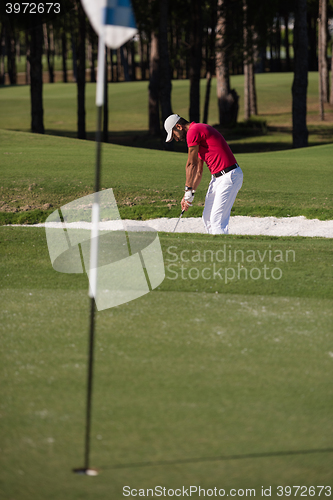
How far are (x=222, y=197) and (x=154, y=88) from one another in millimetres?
24133

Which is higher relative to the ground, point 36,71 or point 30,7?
point 30,7

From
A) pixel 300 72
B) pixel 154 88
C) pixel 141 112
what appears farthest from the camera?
pixel 141 112

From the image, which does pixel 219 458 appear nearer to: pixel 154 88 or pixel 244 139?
pixel 244 139

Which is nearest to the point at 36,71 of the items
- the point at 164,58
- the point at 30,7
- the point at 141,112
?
the point at 30,7

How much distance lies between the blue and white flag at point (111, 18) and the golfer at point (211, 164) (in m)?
4.52

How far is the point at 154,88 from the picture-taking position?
100.0 ft

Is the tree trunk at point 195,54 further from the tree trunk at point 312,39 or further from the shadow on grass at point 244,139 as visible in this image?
the tree trunk at point 312,39

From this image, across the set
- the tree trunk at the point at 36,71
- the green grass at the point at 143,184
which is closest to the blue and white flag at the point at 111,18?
the green grass at the point at 143,184

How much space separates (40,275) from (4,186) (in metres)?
6.81

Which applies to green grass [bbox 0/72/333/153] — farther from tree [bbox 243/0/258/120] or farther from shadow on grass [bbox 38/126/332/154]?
tree [bbox 243/0/258/120]

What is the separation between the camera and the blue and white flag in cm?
295

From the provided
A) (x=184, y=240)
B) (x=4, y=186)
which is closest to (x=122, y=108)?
(x=4, y=186)

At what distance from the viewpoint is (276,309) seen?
17.0 ft

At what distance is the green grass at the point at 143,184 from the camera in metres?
11.6
